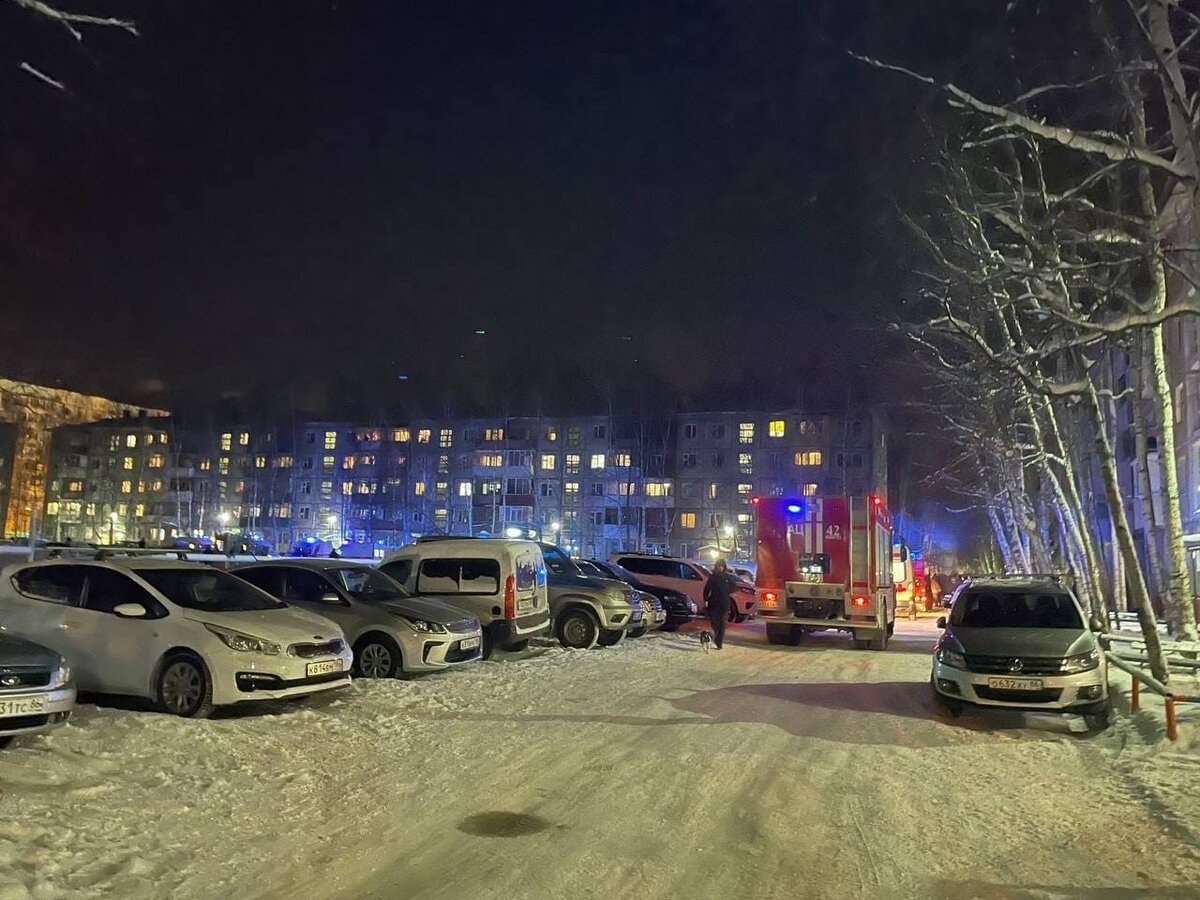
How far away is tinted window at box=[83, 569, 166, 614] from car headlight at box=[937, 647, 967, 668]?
8.76 meters

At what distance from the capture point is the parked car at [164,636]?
353 inches

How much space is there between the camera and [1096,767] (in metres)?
8.26

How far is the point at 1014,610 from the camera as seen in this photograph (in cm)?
1162

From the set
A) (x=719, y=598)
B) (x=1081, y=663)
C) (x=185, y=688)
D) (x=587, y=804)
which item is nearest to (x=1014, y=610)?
(x=1081, y=663)

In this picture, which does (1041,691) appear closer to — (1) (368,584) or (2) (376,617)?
(2) (376,617)

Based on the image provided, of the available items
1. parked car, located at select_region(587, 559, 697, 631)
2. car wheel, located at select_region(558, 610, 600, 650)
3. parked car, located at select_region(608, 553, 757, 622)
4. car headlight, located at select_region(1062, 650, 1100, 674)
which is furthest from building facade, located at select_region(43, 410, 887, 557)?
car headlight, located at select_region(1062, 650, 1100, 674)

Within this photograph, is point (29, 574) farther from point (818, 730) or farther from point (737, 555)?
point (737, 555)

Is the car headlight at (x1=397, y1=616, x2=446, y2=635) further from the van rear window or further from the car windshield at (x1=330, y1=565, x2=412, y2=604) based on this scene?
the van rear window

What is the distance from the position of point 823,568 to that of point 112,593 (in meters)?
14.8

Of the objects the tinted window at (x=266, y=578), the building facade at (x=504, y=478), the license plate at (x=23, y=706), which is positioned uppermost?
the building facade at (x=504, y=478)

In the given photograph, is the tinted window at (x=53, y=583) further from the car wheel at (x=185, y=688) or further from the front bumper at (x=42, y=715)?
the front bumper at (x=42, y=715)

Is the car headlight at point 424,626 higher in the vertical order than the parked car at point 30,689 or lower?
higher

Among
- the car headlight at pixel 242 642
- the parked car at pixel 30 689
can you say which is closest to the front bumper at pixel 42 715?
the parked car at pixel 30 689

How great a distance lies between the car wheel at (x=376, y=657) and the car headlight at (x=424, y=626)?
33 cm
